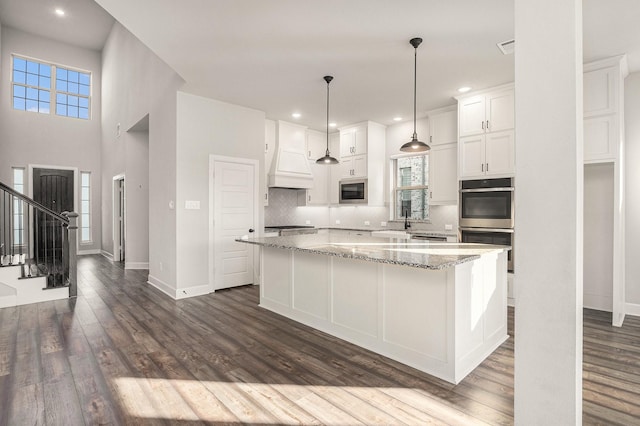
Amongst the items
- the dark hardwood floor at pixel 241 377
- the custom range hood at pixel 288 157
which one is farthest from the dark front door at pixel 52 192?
the custom range hood at pixel 288 157

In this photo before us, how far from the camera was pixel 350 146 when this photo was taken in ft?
21.2

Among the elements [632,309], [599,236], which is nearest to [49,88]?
[599,236]

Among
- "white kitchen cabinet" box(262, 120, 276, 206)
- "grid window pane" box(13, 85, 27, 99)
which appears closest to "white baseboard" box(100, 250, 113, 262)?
"grid window pane" box(13, 85, 27, 99)

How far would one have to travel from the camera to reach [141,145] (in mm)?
6816

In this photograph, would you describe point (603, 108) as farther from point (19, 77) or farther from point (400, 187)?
point (19, 77)

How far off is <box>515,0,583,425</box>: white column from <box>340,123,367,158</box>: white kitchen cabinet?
191 inches

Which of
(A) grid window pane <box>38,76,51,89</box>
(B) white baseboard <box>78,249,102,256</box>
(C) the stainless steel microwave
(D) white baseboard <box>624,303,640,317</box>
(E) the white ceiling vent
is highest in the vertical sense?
(A) grid window pane <box>38,76,51,89</box>

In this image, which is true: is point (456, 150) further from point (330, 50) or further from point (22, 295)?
point (22, 295)

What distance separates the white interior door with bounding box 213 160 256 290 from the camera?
16.3ft

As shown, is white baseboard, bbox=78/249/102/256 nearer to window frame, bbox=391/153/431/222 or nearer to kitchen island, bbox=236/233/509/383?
kitchen island, bbox=236/233/509/383

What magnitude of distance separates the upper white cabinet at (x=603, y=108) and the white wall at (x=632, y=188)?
0.45 m

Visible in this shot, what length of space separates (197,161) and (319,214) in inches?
126

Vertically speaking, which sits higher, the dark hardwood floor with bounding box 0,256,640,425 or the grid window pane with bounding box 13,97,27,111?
the grid window pane with bounding box 13,97,27,111

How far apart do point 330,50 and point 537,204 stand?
2707 millimetres
